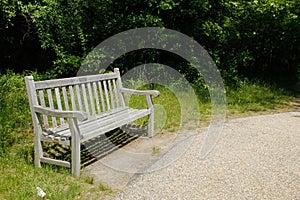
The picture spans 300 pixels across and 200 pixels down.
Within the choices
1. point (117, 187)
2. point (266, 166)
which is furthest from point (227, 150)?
point (117, 187)

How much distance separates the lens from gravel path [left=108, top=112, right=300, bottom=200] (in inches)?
132

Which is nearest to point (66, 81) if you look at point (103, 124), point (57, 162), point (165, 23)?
point (103, 124)

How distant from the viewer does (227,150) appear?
4.72 metres

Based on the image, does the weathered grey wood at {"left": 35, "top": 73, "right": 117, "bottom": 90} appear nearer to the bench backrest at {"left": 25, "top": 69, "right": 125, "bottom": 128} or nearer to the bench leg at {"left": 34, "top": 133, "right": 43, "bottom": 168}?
the bench backrest at {"left": 25, "top": 69, "right": 125, "bottom": 128}

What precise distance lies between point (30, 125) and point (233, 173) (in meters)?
3.37

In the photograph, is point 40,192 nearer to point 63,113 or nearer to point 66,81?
point 63,113

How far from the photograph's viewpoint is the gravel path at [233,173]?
11.0 ft

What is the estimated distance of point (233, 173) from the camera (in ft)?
12.7

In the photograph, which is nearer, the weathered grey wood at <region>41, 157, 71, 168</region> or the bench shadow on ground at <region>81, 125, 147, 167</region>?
the weathered grey wood at <region>41, 157, 71, 168</region>

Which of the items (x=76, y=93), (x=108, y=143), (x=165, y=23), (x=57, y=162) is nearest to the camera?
(x=57, y=162)

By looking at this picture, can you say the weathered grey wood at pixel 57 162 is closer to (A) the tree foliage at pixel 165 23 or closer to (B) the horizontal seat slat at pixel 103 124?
(B) the horizontal seat slat at pixel 103 124

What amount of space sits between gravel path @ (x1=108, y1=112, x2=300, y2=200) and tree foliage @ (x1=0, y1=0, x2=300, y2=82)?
14.6ft

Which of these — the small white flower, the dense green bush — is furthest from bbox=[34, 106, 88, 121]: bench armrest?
the dense green bush

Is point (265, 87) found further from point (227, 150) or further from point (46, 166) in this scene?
point (46, 166)
